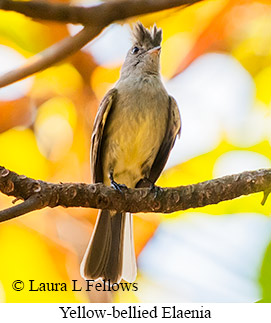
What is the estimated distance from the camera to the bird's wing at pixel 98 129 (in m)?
1.93

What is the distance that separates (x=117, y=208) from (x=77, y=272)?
0.42 metres

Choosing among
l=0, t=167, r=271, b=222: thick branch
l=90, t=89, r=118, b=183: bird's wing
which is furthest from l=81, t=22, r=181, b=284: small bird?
l=0, t=167, r=271, b=222: thick branch

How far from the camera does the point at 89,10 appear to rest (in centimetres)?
159

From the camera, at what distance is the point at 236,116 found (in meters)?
1.95

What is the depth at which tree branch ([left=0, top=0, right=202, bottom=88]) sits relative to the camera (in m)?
1.52

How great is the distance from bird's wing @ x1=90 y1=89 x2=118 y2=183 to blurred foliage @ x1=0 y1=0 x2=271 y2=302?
45 mm

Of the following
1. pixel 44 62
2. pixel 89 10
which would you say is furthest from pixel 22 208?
pixel 89 10

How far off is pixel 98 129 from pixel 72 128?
11 centimetres

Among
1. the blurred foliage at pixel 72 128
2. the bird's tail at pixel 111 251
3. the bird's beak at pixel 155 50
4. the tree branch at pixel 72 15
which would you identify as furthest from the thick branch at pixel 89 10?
the bird's tail at pixel 111 251

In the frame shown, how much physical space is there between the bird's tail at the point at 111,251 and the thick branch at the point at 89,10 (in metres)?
0.77

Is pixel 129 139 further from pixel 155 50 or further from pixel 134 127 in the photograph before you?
pixel 155 50

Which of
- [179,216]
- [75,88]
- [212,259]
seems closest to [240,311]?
[212,259]

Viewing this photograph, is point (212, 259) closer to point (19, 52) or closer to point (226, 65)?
point (226, 65)

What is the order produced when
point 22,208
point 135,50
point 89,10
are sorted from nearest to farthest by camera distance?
point 22,208 < point 89,10 < point 135,50
